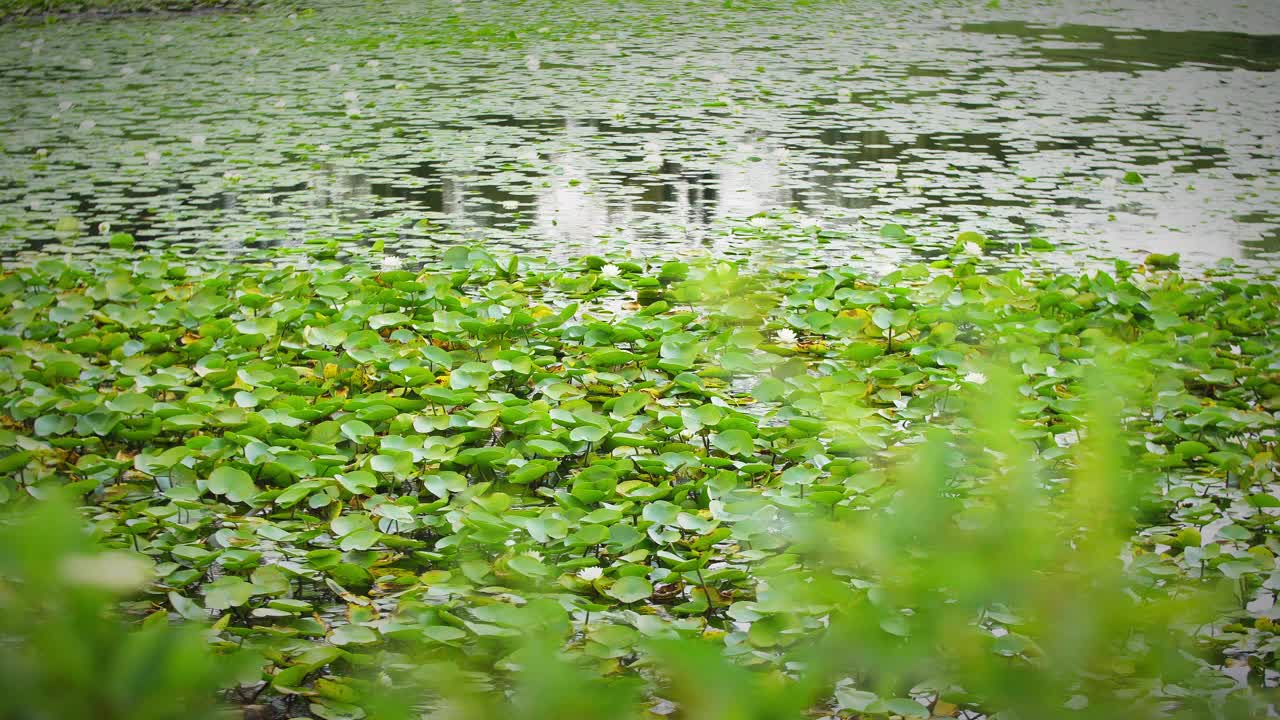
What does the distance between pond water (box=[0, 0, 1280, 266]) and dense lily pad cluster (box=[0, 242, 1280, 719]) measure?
1.96 feet

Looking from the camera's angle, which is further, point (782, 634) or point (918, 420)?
point (918, 420)

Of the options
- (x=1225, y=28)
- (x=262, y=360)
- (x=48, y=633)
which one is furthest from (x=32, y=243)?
(x=1225, y=28)

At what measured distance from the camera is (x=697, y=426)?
2.27 m

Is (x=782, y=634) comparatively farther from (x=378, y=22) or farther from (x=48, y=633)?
(x=378, y=22)

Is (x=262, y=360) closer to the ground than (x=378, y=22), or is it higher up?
closer to the ground

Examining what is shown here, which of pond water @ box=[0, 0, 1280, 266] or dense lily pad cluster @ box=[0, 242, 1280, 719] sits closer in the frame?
dense lily pad cluster @ box=[0, 242, 1280, 719]

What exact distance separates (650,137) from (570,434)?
3.50 metres

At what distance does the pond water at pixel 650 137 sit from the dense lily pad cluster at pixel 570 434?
1.96 feet

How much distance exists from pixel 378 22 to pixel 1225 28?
730 centimetres

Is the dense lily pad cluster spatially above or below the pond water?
below

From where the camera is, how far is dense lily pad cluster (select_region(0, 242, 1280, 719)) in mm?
1643

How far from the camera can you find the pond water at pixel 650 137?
3990mm

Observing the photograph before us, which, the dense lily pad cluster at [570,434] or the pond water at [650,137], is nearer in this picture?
the dense lily pad cluster at [570,434]

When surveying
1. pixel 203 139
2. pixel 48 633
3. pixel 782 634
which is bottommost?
pixel 782 634
